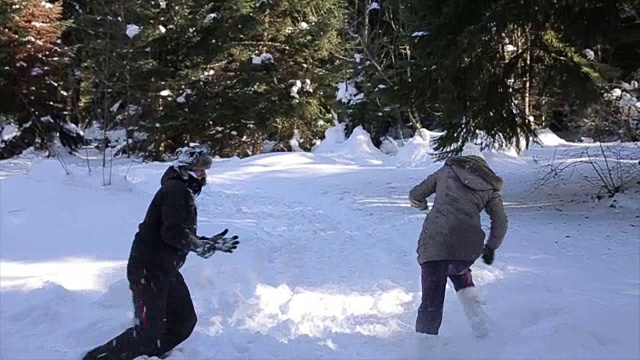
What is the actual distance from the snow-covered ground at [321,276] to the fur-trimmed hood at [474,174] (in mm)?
1100

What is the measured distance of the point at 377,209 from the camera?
10078 millimetres

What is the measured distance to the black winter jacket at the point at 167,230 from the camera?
4.42 meters

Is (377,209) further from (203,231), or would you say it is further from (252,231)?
(203,231)

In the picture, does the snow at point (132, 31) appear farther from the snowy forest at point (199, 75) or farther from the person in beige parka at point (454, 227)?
the person in beige parka at point (454, 227)

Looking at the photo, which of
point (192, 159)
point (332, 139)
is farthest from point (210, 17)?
point (192, 159)

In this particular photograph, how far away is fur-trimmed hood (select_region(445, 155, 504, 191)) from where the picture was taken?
15.5 ft

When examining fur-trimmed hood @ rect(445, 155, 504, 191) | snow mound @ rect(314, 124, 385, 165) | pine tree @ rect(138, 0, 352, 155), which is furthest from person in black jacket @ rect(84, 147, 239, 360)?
pine tree @ rect(138, 0, 352, 155)

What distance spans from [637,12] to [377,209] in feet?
14.4

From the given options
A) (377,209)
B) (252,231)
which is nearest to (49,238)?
(252,231)

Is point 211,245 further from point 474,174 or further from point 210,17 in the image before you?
point 210,17

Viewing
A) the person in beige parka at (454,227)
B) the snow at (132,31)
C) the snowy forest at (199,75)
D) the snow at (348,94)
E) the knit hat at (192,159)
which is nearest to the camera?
the knit hat at (192,159)

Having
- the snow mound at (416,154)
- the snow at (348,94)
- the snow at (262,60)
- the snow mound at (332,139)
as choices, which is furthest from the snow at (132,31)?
the snow mound at (416,154)

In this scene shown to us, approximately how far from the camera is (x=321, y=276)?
7.14 meters

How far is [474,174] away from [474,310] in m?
1.00
